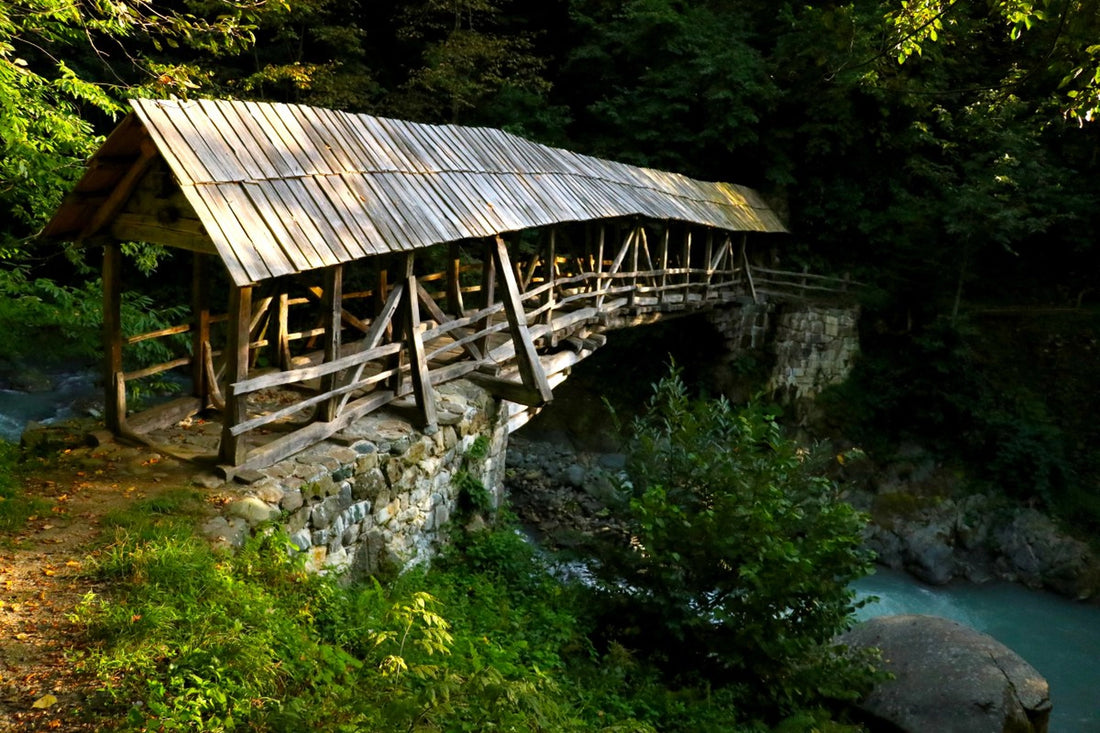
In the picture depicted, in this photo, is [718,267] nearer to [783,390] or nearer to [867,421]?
[783,390]

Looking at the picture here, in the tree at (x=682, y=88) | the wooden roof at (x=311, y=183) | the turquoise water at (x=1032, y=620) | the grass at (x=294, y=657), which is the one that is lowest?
the turquoise water at (x=1032, y=620)

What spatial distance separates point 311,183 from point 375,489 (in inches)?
94.0

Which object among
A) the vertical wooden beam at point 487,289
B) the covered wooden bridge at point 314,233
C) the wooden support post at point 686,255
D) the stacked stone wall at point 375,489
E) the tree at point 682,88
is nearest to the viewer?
the covered wooden bridge at point 314,233

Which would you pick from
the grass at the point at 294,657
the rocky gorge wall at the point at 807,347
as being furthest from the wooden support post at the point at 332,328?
the rocky gorge wall at the point at 807,347

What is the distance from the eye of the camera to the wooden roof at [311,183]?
16.3 feet

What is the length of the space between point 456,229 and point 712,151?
12.6 metres

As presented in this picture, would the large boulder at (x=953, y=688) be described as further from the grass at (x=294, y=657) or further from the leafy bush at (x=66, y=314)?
the leafy bush at (x=66, y=314)

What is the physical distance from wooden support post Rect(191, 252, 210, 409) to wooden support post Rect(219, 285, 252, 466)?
50.5 inches

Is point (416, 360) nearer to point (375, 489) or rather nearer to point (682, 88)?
point (375, 489)

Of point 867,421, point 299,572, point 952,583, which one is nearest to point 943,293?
point 867,421

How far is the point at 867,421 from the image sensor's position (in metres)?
15.2

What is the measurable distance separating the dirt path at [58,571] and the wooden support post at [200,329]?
3.22 ft

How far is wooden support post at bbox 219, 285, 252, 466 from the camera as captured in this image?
5230mm

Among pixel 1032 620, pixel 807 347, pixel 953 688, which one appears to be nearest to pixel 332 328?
pixel 953 688
